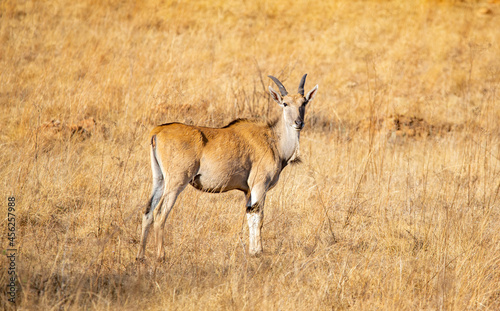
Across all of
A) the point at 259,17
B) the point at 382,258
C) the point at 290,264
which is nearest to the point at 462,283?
the point at 382,258

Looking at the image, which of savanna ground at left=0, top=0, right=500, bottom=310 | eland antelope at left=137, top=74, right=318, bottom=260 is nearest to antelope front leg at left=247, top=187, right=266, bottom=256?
eland antelope at left=137, top=74, right=318, bottom=260

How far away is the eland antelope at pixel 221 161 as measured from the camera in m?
5.52

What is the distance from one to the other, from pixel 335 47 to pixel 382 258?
10897mm

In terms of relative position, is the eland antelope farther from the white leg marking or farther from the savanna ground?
the savanna ground

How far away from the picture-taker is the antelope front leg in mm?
5941

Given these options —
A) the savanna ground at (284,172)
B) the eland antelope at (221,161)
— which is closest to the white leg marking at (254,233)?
the eland antelope at (221,161)

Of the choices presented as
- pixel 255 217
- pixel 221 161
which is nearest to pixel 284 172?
pixel 255 217

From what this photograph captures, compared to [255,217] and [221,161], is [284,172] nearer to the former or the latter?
[255,217]

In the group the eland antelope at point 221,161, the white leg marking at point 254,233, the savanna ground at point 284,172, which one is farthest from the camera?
the white leg marking at point 254,233

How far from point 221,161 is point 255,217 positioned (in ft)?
2.67

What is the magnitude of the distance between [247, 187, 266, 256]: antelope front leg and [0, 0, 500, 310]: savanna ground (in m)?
0.23

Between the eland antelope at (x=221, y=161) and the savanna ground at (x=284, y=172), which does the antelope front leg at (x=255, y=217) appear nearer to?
the eland antelope at (x=221, y=161)

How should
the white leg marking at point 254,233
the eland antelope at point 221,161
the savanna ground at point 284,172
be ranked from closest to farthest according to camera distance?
the savanna ground at point 284,172
the eland antelope at point 221,161
the white leg marking at point 254,233

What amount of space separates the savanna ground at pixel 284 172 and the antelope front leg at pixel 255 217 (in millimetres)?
230
